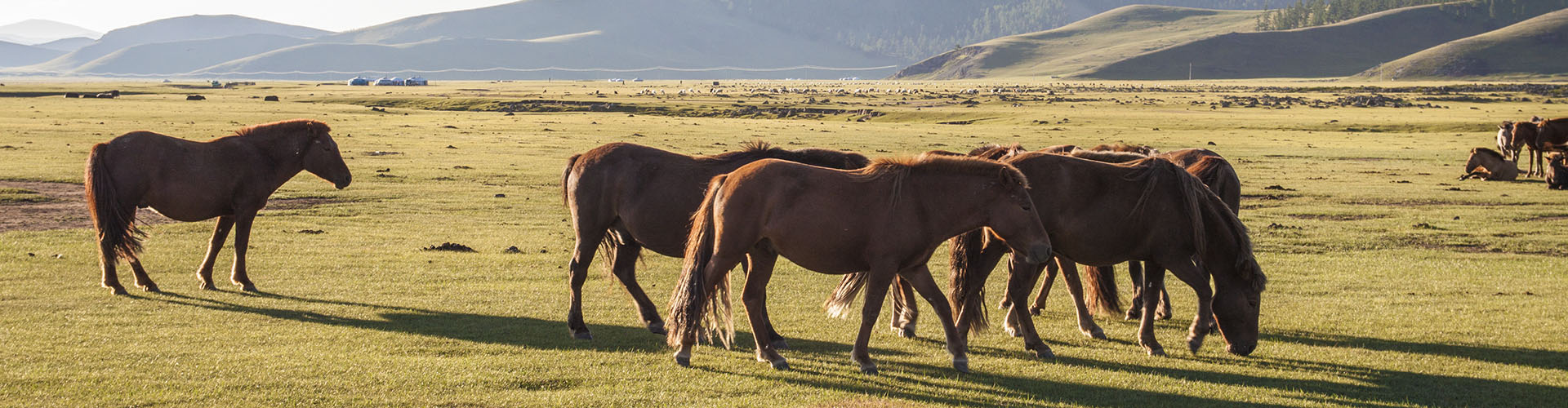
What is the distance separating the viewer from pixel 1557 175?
97.5 feet

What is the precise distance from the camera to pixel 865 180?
935cm

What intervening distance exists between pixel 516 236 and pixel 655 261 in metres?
3.78

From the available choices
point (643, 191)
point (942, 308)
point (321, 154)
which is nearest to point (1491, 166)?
point (942, 308)

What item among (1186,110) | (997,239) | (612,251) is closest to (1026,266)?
(997,239)

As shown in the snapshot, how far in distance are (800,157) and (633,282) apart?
239 centimetres

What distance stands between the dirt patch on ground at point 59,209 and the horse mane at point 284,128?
140 inches

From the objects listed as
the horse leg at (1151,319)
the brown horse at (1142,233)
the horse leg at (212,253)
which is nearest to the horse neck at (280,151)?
the horse leg at (212,253)

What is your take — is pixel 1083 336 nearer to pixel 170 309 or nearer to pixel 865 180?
pixel 865 180

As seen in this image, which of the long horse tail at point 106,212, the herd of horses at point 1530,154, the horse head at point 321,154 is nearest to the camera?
the long horse tail at point 106,212

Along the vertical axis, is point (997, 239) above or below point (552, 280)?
above

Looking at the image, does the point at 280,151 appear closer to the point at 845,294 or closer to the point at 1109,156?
the point at 845,294

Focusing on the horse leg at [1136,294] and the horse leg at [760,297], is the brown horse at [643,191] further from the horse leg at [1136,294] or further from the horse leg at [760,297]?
the horse leg at [1136,294]

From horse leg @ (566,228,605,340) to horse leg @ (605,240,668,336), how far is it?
1.65ft

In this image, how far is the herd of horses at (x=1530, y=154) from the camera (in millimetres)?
29938
